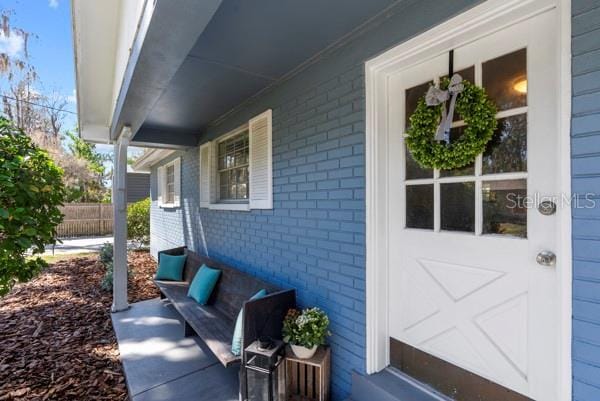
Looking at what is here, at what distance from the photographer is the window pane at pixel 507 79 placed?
1.49 metres

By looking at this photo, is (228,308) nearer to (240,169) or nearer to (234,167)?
(240,169)

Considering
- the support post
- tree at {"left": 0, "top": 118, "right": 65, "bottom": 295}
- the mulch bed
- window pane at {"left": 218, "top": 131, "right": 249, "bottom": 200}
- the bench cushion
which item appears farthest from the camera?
the support post

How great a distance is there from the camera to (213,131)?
15.5 feet

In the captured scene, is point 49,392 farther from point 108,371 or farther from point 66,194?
point 66,194

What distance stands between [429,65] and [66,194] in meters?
3.11

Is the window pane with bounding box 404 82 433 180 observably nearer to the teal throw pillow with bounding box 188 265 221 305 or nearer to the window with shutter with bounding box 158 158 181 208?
the teal throw pillow with bounding box 188 265 221 305

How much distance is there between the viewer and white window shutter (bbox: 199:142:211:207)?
15.9 ft

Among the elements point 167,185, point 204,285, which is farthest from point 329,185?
point 167,185

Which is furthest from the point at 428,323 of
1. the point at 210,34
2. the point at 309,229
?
the point at 210,34

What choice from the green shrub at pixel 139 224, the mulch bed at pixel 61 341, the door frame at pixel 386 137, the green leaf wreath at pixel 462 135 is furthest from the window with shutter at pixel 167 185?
the green leaf wreath at pixel 462 135

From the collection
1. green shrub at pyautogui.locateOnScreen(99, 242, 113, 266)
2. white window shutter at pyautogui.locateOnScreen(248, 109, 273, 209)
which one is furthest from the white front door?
green shrub at pyautogui.locateOnScreen(99, 242, 113, 266)

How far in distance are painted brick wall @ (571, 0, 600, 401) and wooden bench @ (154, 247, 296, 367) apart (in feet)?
5.82

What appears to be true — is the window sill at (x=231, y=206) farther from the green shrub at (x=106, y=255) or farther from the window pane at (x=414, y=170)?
the green shrub at (x=106, y=255)

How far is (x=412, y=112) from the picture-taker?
1.98m
